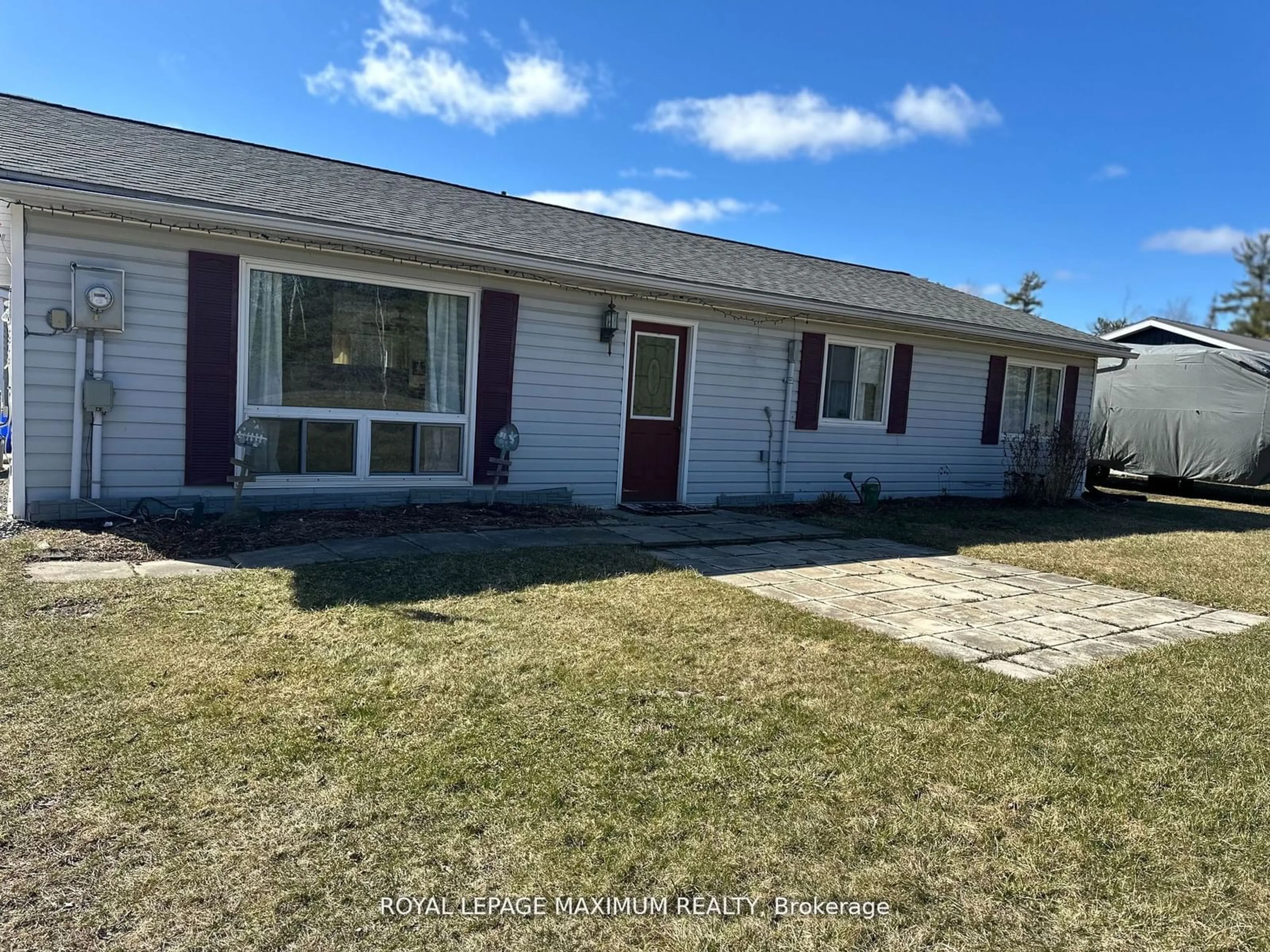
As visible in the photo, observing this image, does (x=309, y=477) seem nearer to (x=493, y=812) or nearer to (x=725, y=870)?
(x=493, y=812)

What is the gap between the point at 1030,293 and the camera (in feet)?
112

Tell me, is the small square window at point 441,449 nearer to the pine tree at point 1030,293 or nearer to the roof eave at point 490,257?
the roof eave at point 490,257

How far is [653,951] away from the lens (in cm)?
192

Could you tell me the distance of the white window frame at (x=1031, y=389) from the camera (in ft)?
38.3

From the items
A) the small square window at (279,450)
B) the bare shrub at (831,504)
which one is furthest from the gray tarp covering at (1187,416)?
the small square window at (279,450)

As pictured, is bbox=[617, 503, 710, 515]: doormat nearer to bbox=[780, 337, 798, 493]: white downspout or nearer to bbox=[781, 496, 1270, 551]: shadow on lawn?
bbox=[781, 496, 1270, 551]: shadow on lawn

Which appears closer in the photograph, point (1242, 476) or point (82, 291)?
point (82, 291)

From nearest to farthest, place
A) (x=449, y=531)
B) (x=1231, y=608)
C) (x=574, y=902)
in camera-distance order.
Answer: (x=574, y=902)
(x=1231, y=608)
(x=449, y=531)

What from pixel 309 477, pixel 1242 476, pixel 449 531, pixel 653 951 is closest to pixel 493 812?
pixel 653 951

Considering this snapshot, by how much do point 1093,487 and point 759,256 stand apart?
7.64 meters

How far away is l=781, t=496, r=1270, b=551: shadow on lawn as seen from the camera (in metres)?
8.27

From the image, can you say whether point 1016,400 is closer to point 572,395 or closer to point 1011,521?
point 1011,521

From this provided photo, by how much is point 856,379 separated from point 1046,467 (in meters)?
3.32

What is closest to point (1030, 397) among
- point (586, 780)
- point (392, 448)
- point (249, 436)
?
point (392, 448)
